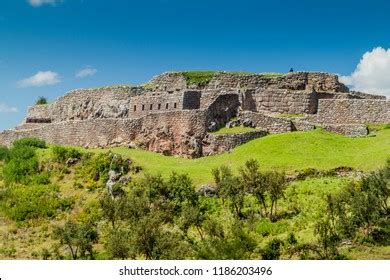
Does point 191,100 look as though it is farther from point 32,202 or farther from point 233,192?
point 233,192

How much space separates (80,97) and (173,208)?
73.3ft

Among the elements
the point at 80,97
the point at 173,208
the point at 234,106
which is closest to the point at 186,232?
the point at 173,208

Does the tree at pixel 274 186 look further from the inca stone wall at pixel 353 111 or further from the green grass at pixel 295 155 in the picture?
the inca stone wall at pixel 353 111

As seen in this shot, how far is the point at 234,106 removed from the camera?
32.0 metres

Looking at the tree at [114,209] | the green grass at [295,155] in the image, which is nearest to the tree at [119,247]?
the tree at [114,209]

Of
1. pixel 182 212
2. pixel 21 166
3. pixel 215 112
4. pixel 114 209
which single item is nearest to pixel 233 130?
pixel 215 112

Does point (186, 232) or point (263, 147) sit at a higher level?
point (263, 147)

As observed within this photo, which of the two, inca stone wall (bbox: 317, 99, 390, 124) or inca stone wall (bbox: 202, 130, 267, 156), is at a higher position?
inca stone wall (bbox: 317, 99, 390, 124)

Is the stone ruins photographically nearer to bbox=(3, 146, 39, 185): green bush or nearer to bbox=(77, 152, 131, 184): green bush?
bbox=(77, 152, 131, 184): green bush

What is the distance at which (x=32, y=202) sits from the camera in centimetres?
2780

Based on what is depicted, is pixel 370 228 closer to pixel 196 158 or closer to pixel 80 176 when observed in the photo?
pixel 196 158

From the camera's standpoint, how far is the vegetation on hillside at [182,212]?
17.6 metres

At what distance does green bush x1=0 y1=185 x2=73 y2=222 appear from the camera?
88.6 ft

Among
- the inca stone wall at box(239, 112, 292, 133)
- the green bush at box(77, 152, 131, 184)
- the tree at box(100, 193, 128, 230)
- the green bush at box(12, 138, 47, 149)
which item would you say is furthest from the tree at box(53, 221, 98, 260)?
the green bush at box(12, 138, 47, 149)
